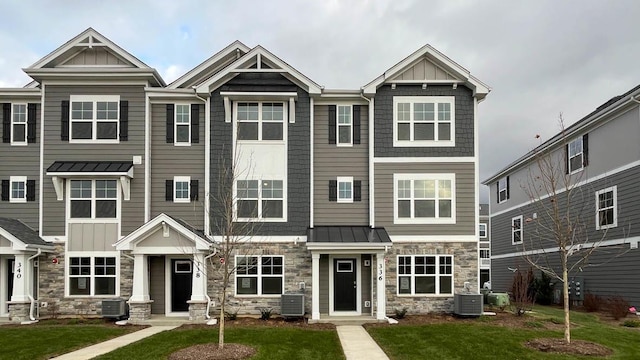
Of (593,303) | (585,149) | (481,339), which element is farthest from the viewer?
(585,149)

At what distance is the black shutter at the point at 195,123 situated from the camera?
19.5m

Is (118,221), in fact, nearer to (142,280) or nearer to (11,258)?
(142,280)

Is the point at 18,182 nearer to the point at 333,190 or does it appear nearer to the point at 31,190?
the point at 31,190

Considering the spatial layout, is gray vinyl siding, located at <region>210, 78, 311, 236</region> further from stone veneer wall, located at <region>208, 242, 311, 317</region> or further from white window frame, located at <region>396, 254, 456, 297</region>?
white window frame, located at <region>396, 254, 456, 297</region>

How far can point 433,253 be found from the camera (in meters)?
19.0

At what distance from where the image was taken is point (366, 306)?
1903 centimetres

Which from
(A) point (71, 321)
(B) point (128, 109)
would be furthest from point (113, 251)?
(B) point (128, 109)

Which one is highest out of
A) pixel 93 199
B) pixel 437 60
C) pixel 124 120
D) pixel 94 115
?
pixel 437 60

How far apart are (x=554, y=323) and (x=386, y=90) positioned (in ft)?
30.1

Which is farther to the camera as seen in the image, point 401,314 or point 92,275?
point 92,275

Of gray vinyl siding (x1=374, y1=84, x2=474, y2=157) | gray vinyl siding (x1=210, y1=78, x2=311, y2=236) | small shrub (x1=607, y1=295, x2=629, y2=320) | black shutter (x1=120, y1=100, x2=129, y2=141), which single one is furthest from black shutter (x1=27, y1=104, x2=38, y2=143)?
small shrub (x1=607, y1=295, x2=629, y2=320)

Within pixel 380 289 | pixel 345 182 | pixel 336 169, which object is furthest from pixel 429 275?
pixel 336 169

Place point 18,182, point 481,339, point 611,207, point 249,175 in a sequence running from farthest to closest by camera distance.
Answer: point 611,207 → point 18,182 → point 249,175 → point 481,339

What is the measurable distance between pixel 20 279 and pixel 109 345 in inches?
239
